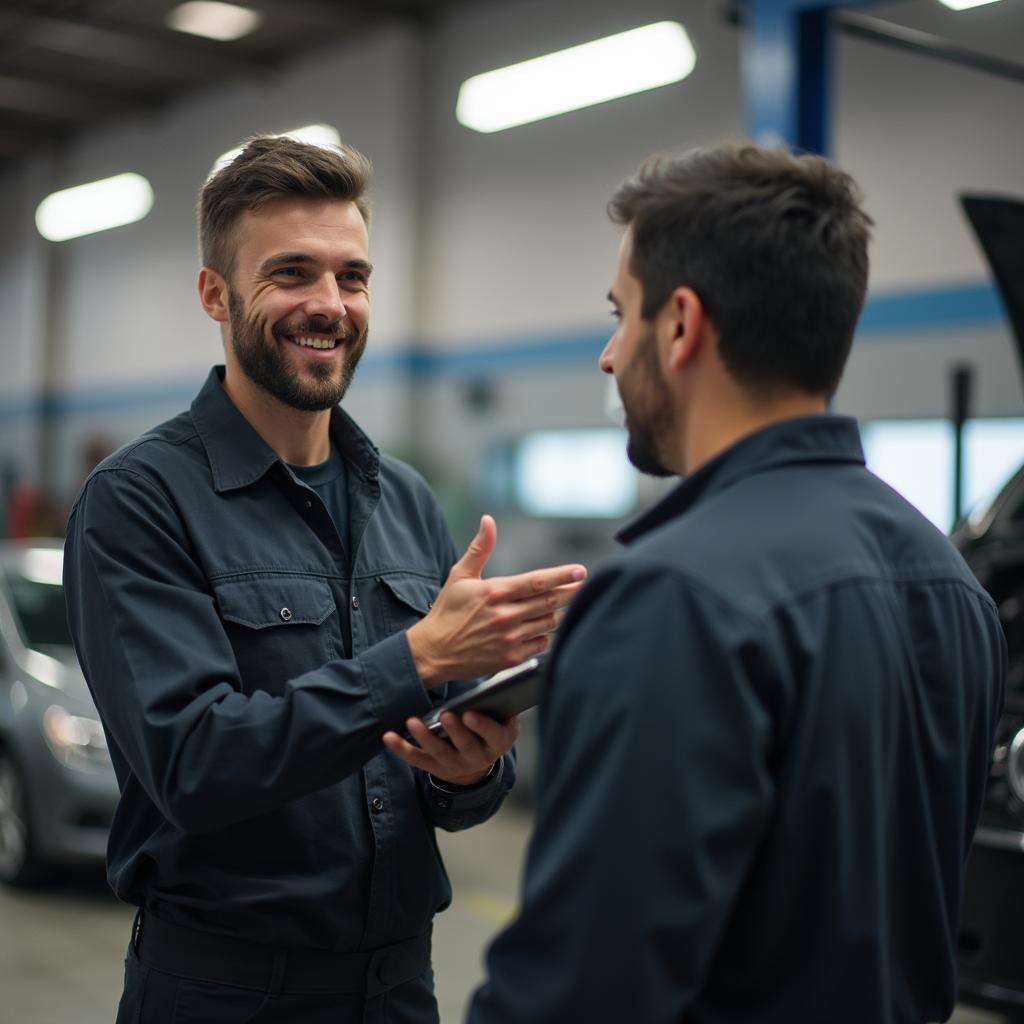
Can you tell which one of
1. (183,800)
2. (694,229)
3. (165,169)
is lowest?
(183,800)

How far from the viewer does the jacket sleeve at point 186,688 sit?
1593 mm

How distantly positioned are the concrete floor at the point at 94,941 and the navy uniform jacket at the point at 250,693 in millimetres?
2526

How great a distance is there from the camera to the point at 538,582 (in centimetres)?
166

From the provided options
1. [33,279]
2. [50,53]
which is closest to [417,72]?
[50,53]

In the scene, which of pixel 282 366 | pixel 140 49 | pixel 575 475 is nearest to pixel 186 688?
pixel 282 366

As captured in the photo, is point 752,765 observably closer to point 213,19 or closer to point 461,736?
point 461,736

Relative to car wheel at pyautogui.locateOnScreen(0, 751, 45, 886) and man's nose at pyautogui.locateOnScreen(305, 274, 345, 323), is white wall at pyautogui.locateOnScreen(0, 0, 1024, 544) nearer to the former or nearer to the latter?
car wheel at pyautogui.locateOnScreen(0, 751, 45, 886)

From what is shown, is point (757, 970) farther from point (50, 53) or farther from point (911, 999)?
point (50, 53)

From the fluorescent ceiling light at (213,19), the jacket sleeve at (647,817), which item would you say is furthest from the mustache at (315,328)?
the fluorescent ceiling light at (213,19)

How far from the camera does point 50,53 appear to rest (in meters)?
11.9

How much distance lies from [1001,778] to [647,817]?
96.2 inches

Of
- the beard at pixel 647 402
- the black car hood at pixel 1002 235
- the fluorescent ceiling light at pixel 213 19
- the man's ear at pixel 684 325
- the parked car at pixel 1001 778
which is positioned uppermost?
the fluorescent ceiling light at pixel 213 19

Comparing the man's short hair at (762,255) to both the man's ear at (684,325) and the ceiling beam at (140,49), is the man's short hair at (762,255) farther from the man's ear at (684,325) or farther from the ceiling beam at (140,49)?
the ceiling beam at (140,49)

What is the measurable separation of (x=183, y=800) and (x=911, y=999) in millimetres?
864
